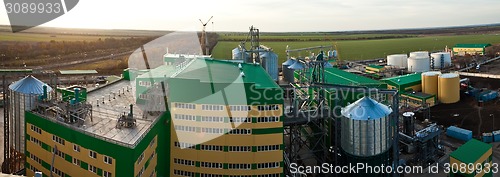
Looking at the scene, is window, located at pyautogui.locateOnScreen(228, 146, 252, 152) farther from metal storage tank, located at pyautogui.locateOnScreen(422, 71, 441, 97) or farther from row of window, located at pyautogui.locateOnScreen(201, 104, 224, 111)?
metal storage tank, located at pyautogui.locateOnScreen(422, 71, 441, 97)

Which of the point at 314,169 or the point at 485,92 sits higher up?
the point at 485,92

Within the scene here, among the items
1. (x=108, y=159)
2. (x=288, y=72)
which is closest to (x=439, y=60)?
(x=288, y=72)

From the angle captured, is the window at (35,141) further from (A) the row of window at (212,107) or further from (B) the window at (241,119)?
(B) the window at (241,119)

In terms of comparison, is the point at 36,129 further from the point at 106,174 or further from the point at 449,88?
the point at 449,88

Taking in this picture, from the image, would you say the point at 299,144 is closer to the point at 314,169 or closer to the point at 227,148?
the point at 314,169

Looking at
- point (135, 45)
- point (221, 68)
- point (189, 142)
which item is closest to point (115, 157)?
point (189, 142)
